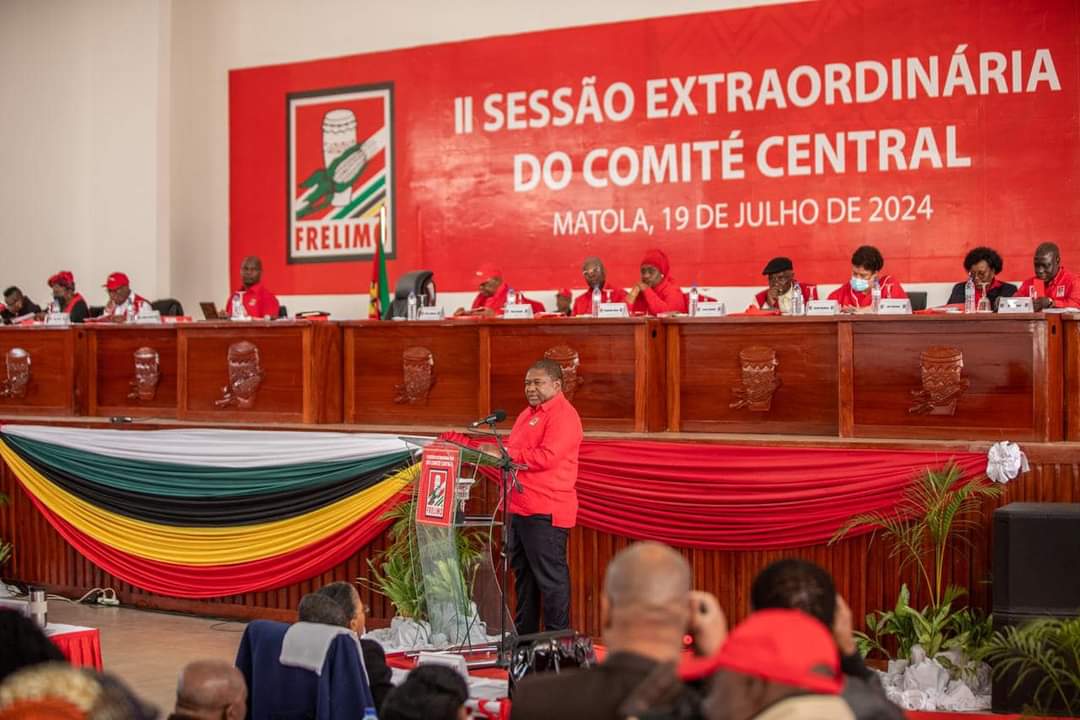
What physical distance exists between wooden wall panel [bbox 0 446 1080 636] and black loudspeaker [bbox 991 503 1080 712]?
1.49 feet

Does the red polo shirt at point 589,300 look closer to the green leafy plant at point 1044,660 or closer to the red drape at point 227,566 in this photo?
the red drape at point 227,566

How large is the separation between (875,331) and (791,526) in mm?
1046

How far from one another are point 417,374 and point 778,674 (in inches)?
227

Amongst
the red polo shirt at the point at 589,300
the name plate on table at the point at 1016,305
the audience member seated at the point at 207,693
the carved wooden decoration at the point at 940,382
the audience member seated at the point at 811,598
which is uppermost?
the red polo shirt at the point at 589,300

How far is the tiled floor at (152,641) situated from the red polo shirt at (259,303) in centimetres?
247

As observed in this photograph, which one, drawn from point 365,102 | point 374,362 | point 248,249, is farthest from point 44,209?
point 374,362

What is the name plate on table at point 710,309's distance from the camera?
23.3 ft

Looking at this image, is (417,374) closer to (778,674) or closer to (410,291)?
(410,291)

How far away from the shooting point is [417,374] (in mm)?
7777

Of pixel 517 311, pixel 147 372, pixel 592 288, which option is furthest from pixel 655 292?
pixel 147 372

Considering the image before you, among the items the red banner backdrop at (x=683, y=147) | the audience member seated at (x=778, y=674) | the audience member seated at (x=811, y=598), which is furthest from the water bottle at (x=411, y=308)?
the audience member seated at (x=778, y=674)

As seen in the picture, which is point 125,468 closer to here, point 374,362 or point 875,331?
point 374,362

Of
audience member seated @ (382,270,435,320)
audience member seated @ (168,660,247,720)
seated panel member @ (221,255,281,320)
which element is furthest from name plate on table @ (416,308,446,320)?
audience member seated @ (168,660,247,720)

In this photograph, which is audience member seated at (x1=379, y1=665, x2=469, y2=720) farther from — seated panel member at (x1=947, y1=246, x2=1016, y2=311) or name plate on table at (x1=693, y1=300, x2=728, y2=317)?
seated panel member at (x1=947, y1=246, x2=1016, y2=311)
